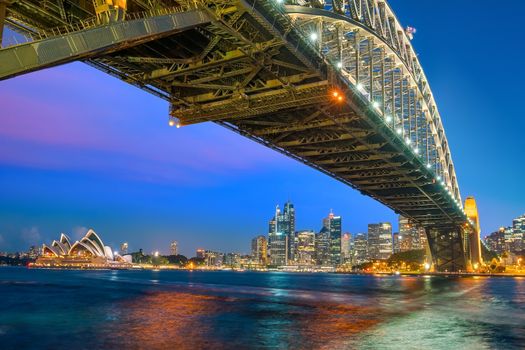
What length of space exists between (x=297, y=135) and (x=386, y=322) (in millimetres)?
21271

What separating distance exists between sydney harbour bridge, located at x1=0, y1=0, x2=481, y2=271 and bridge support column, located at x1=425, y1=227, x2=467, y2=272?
5660cm

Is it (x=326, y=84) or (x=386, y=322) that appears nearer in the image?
(x=386, y=322)

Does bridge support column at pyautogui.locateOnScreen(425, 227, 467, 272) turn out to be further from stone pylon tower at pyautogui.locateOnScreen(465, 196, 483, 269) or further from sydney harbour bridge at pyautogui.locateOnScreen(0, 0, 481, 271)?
sydney harbour bridge at pyautogui.locateOnScreen(0, 0, 481, 271)

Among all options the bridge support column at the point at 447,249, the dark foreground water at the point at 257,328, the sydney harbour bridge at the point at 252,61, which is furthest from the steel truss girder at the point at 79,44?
the bridge support column at the point at 447,249

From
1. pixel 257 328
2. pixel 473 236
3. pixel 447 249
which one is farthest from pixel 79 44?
pixel 473 236

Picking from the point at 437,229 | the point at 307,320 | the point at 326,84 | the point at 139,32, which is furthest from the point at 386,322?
the point at 437,229

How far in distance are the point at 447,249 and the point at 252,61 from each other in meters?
105

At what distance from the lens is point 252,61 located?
27.4 meters

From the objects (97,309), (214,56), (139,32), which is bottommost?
(97,309)

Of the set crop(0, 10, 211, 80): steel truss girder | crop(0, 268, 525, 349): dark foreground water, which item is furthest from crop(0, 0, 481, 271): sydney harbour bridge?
crop(0, 268, 525, 349): dark foreground water

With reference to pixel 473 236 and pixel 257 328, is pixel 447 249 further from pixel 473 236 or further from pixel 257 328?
pixel 257 328

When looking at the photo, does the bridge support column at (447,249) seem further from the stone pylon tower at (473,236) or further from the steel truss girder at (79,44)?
the steel truss girder at (79,44)

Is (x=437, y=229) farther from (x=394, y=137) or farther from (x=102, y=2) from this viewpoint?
(x=102, y=2)

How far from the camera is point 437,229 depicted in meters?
116
